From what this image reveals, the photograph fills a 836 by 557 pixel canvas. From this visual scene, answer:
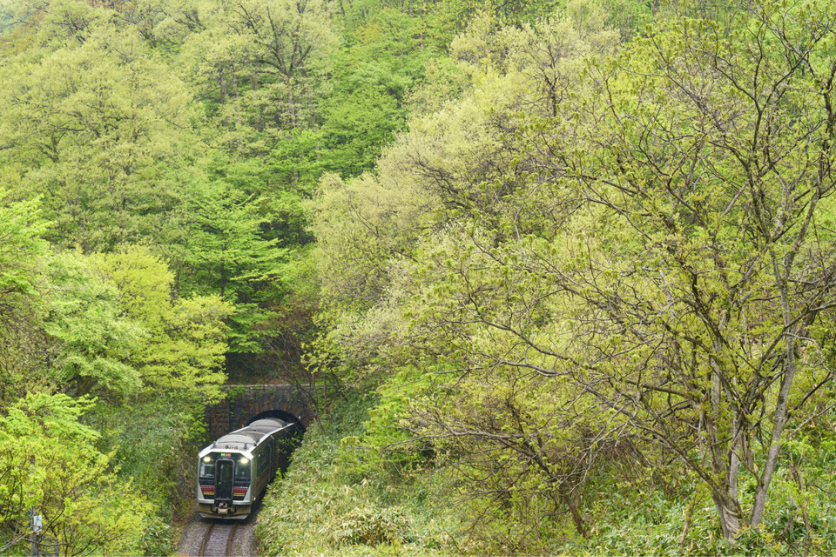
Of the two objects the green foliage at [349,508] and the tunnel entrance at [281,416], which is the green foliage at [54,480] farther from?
the tunnel entrance at [281,416]

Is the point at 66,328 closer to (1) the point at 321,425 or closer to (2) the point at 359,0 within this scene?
(1) the point at 321,425

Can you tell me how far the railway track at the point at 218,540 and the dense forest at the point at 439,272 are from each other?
103cm

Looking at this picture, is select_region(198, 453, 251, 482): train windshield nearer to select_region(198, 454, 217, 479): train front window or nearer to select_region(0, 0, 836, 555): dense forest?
select_region(198, 454, 217, 479): train front window

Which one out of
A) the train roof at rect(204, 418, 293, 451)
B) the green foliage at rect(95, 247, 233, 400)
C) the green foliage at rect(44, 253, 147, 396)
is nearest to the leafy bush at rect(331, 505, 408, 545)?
the green foliage at rect(44, 253, 147, 396)

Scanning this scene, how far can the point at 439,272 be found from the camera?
695cm

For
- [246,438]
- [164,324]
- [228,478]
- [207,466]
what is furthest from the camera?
[164,324]

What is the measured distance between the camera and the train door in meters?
19.0

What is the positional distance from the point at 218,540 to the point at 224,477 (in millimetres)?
1759

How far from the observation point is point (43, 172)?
81.5 ft

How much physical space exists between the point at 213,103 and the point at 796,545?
38471 mm

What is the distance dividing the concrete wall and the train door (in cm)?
808

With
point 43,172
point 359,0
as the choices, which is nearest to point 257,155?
point 43,172

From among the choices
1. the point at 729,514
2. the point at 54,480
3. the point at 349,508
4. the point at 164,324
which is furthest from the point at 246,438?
the point at 729,514

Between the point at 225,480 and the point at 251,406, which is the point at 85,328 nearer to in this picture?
the point at 225,480
